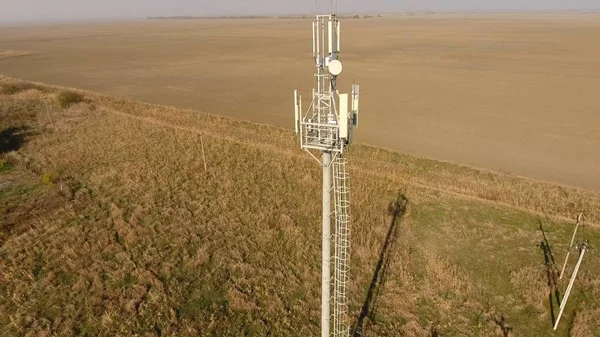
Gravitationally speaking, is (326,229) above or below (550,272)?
above

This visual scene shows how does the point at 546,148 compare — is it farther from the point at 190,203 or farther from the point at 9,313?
the point at 9,313

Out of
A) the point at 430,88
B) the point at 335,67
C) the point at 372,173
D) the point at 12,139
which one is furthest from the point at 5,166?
the point at 430,88

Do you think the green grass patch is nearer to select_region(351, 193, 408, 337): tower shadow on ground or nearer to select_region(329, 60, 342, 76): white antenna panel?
select_region(351, 193, 408, 337): tower shadow on ground

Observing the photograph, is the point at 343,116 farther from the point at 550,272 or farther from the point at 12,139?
the point at 12,139

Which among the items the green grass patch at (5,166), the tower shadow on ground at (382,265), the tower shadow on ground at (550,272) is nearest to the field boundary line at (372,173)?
the tower shadow on ground at (550,272)

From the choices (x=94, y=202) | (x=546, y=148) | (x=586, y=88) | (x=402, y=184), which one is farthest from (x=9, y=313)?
(x=586, y=88)

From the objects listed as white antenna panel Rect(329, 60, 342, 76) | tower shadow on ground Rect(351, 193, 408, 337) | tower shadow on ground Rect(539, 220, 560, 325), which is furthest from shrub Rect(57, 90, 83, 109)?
tower shadow on ground Rect(539, 220, 560, 325)
